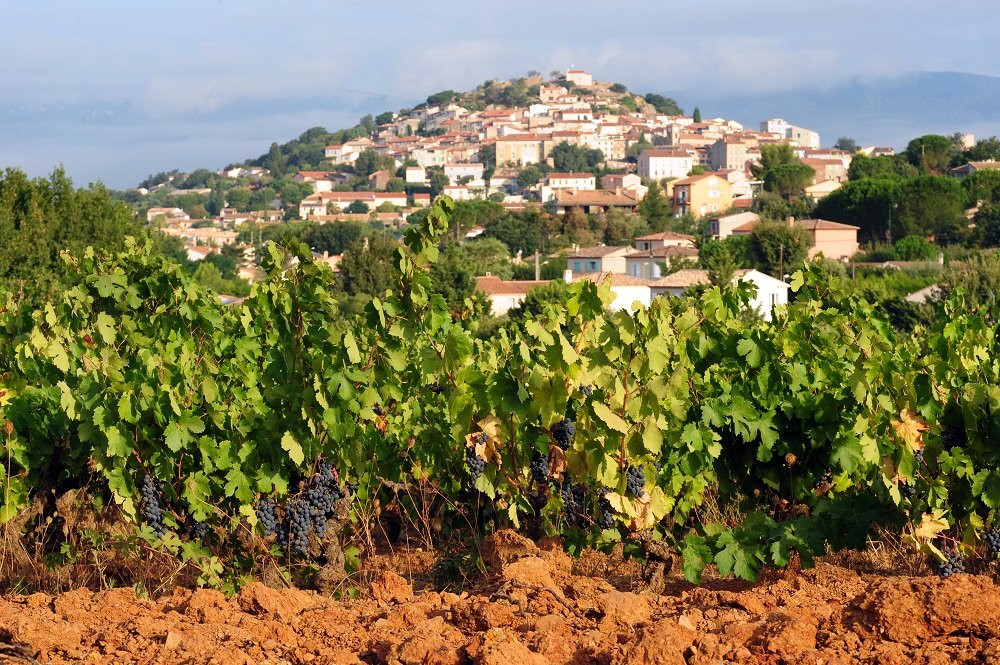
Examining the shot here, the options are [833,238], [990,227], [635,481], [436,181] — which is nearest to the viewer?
[635,481]

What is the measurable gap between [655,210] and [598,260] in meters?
34.4

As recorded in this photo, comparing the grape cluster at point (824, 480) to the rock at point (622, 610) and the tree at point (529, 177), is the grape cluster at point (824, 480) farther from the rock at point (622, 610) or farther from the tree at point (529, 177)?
the tree at point (529, 177)

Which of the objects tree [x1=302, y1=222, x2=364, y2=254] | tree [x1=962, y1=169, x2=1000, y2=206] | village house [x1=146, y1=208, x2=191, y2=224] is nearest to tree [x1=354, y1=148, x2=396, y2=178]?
village house [x1=146, y1=208, x2=191, y2=224]

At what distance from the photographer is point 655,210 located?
10088 centimetres

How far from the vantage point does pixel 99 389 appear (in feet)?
18.5

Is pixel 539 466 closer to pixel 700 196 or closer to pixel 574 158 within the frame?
pixel 700 196

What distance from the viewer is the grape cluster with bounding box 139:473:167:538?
18.0 ft

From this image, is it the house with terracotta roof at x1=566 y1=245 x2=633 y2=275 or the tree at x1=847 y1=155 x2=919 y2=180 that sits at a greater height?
the tree at x1=847 y1=155 x2=919 y2=180

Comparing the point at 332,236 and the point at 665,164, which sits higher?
the point at 665,164

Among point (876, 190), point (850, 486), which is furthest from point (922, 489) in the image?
point (876, 190)

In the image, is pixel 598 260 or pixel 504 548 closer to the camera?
pixel 504 548

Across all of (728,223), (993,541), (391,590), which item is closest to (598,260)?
(728,223)

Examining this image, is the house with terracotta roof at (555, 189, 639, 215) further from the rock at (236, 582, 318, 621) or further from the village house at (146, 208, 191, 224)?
the rock at (236, 582, 318, 621)

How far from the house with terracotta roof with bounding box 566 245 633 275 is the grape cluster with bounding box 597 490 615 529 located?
199 feet
